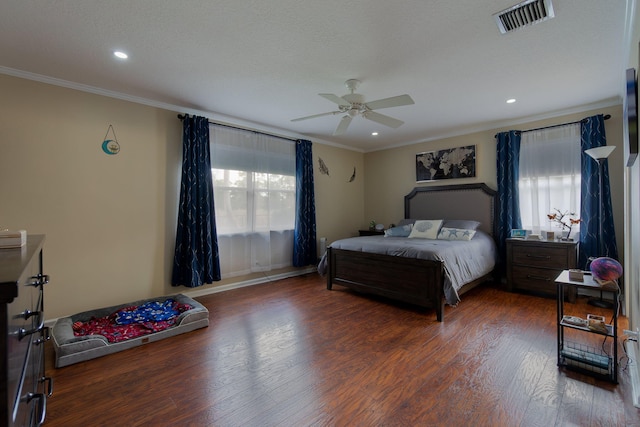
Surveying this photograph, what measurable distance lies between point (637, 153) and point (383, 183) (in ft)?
14.2

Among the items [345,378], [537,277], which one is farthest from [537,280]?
[345,378]

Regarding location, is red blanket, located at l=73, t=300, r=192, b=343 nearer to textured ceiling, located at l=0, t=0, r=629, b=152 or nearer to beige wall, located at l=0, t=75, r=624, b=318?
beige wall, located at l=0, t=75, r=624, b=318

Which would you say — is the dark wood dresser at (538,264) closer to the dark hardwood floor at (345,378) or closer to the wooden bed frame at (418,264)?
the wooden bed frame at (418,264)

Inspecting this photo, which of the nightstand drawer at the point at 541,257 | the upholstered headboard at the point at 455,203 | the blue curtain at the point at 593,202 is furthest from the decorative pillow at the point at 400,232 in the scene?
the blue curtain at the point at 593,202

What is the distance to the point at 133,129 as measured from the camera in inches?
132

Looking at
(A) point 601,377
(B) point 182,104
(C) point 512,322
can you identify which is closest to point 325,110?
(B) point 182,104

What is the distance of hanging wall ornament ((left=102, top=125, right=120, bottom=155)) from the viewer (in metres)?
3.15

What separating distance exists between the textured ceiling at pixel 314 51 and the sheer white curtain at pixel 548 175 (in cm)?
43

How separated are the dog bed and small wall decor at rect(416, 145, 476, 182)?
4.26 m

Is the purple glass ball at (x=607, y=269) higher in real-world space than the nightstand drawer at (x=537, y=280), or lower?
higher

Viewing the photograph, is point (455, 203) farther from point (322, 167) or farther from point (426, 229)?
point (322, 167)

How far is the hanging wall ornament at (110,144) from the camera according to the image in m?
3.15

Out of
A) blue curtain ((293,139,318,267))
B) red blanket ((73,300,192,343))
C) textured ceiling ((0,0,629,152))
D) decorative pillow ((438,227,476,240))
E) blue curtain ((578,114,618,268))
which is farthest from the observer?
blue curtain ((293,139,318,267))

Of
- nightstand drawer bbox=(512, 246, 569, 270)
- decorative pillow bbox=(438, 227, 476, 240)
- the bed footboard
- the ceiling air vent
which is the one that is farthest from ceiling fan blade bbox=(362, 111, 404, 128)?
nightstand drawer bbox=(512, 246, 569, 270)
